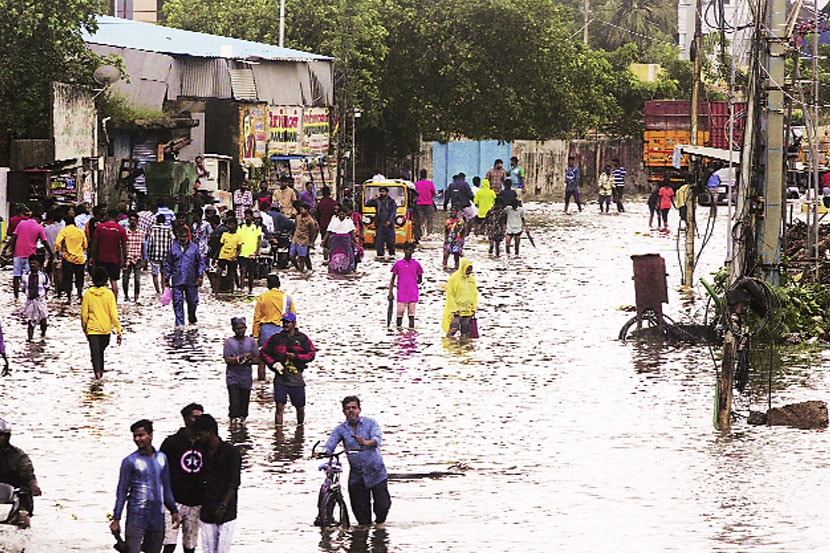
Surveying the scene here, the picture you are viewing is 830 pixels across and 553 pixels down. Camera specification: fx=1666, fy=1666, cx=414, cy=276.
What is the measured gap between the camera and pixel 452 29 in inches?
2253

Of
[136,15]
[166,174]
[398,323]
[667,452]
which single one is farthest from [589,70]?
[667,452]

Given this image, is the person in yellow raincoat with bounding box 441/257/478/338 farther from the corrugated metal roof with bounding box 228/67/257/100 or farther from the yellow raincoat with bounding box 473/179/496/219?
the corrugated metal roof with bounding box 228/67/257/100

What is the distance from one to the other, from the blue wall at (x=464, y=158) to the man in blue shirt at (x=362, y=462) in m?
46.1

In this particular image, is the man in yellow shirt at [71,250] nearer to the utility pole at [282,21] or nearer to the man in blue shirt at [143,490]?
the man in blue shirt at [143,490]

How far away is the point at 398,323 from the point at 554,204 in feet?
116

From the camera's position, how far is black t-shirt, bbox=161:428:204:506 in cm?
1113

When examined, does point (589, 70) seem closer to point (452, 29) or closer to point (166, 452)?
point (452, 29)

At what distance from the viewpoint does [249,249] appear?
94.4ft

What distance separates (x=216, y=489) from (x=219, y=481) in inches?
2.2

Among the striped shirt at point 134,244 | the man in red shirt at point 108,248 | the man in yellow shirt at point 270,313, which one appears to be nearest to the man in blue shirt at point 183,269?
the man in red shirt at point 108,248

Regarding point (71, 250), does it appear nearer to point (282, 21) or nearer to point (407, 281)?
point (407, 281)

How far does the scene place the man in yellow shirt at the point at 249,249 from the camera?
28781 millimetres

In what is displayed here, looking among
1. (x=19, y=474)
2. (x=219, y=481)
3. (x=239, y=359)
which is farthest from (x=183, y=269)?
(x=219, y=481)

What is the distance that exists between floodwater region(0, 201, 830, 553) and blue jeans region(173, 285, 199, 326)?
0.34 m
